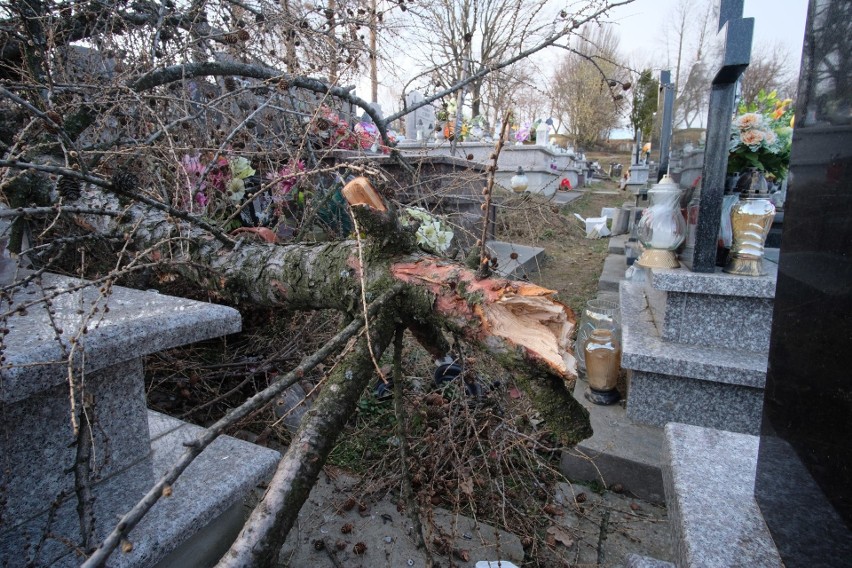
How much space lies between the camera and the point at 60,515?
1285 mm

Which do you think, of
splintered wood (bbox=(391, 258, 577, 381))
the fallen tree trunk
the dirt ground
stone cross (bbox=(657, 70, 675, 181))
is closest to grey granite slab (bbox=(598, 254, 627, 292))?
the dirt ground

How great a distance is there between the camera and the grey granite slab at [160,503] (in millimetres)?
1208

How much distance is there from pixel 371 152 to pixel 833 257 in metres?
5.22

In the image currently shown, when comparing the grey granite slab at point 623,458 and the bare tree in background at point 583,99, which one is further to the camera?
the bare tree in background at point 583,99

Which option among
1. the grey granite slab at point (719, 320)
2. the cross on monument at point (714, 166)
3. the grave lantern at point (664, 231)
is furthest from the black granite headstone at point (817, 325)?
the grave lantern at point (664, 231)

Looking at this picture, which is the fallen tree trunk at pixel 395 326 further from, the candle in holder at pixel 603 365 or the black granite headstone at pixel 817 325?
the candle in holder at pixel 603 365

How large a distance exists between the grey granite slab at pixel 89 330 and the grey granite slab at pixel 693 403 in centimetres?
217

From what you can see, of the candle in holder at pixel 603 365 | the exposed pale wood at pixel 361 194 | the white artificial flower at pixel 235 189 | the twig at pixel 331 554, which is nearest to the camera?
the exposed pale wood at pixel 361 194

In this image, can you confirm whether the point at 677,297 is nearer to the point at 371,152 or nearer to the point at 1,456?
the point at 1,456

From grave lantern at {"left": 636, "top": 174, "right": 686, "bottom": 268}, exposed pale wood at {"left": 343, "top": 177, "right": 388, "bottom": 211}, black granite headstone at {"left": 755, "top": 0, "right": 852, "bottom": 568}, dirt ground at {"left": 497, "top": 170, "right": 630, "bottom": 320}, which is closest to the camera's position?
black granite headstone at {"left": 755, "top": 0, "right": 852, "bottom": 568}

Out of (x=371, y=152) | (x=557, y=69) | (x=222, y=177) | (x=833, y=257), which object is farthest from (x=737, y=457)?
(x=557, y=69)

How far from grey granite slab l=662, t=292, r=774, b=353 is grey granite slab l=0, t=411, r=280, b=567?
2.23 m

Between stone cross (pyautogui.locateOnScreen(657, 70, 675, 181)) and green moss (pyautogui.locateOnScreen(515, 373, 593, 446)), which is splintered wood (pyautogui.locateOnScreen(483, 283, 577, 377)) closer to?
green moss (pyautogui.locateOnScreen(515, 373, 593, 446))

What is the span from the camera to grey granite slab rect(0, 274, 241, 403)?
39.6 inches
